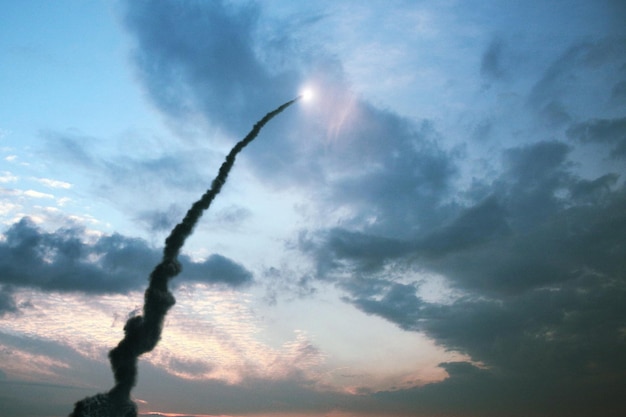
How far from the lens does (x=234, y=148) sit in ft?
305

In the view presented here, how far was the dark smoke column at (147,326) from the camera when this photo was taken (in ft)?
291

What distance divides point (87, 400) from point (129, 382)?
8.72 m

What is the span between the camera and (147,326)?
89188mm

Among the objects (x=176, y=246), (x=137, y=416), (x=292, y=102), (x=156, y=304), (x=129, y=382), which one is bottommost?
(x=137, y=416)

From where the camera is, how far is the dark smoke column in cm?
8856

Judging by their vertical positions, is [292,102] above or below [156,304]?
above

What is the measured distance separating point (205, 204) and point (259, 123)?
22.6 m

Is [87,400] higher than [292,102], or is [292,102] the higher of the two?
[292,102]

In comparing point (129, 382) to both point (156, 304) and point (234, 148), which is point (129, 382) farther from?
point (234, 148)

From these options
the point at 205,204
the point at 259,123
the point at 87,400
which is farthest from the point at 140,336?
the point at 259,123

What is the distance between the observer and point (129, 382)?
91812 millimetres

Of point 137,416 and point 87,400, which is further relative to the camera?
point 137,416

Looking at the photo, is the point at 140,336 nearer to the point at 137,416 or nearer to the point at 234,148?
the point at 137,416

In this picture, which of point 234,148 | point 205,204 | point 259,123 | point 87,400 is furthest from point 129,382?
point 259,123
